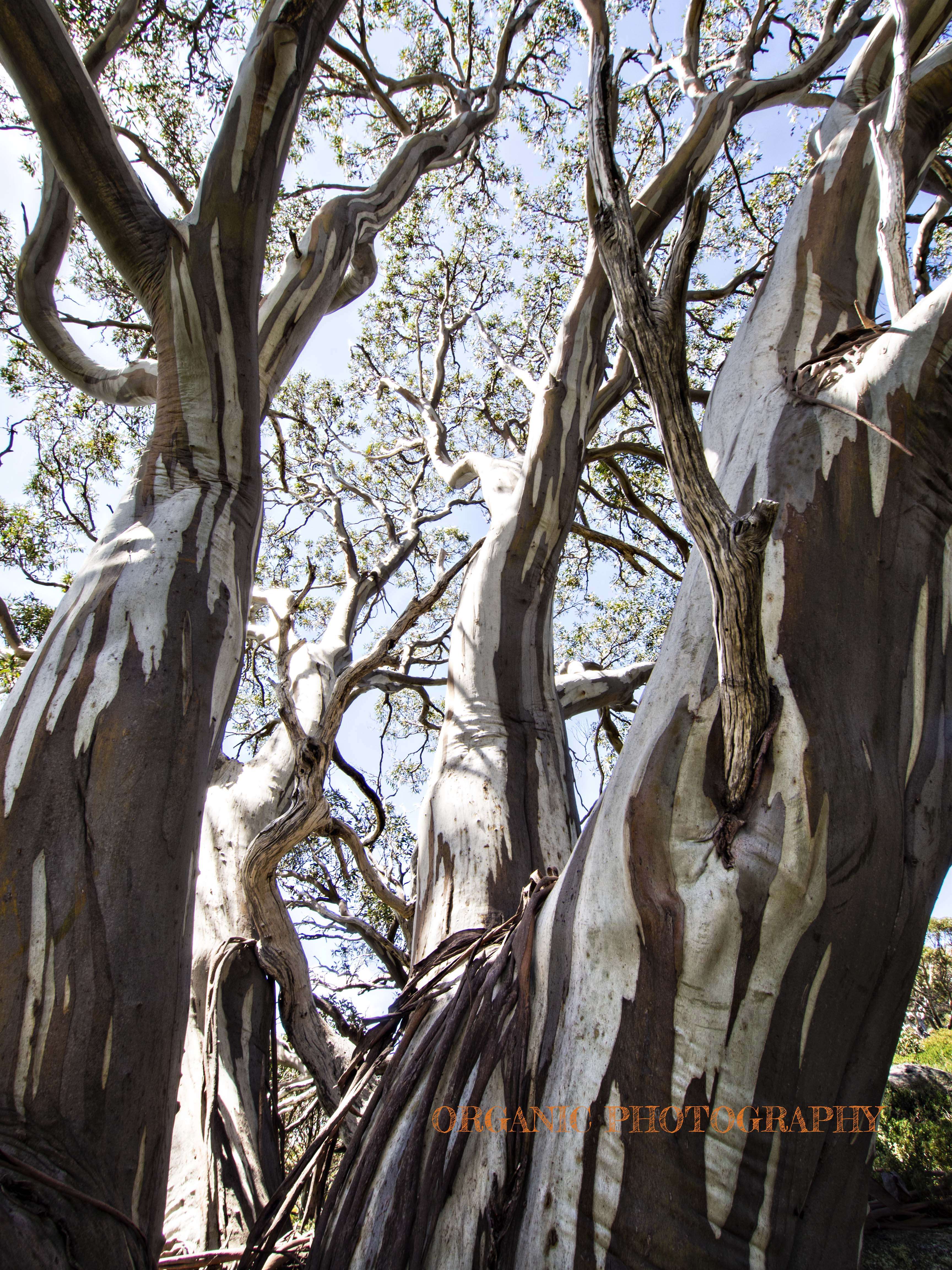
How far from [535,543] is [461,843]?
1.34 m

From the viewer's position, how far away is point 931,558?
1.41m

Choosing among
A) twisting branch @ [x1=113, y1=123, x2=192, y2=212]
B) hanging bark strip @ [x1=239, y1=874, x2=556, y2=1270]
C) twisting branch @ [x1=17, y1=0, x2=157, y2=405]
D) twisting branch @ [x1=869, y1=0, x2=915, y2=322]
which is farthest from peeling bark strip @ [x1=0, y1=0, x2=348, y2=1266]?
twisting branch @ [x1=113, y1=123, x2=192, y2=212]

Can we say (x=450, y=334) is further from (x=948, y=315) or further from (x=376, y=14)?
(x=948, y=315)

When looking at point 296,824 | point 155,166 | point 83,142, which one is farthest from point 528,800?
point 155,166

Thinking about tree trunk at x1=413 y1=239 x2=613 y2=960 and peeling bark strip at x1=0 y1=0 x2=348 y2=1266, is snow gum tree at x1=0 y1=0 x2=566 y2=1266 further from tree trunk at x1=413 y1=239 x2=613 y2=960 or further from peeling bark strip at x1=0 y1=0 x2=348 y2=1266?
tree trunk at x1=413 y1=239 x2=613 y2=960

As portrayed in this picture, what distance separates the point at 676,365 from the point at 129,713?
1.16 m

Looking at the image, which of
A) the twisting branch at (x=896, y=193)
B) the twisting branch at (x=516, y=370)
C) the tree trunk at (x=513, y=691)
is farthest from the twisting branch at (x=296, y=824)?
the twisting branch at (x=896, y=193)

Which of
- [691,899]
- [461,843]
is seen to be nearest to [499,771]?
[461,843]

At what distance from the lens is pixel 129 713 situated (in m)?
1.50

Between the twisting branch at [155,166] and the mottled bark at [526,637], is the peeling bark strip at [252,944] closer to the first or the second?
the mottled bark at [526,637]

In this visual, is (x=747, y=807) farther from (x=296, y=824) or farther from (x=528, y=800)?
(x=296, y=824)

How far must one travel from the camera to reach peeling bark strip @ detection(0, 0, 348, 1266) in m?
1.19

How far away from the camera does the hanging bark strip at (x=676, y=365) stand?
96 cm

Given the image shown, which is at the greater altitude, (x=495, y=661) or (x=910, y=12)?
(x=910, y=12)
